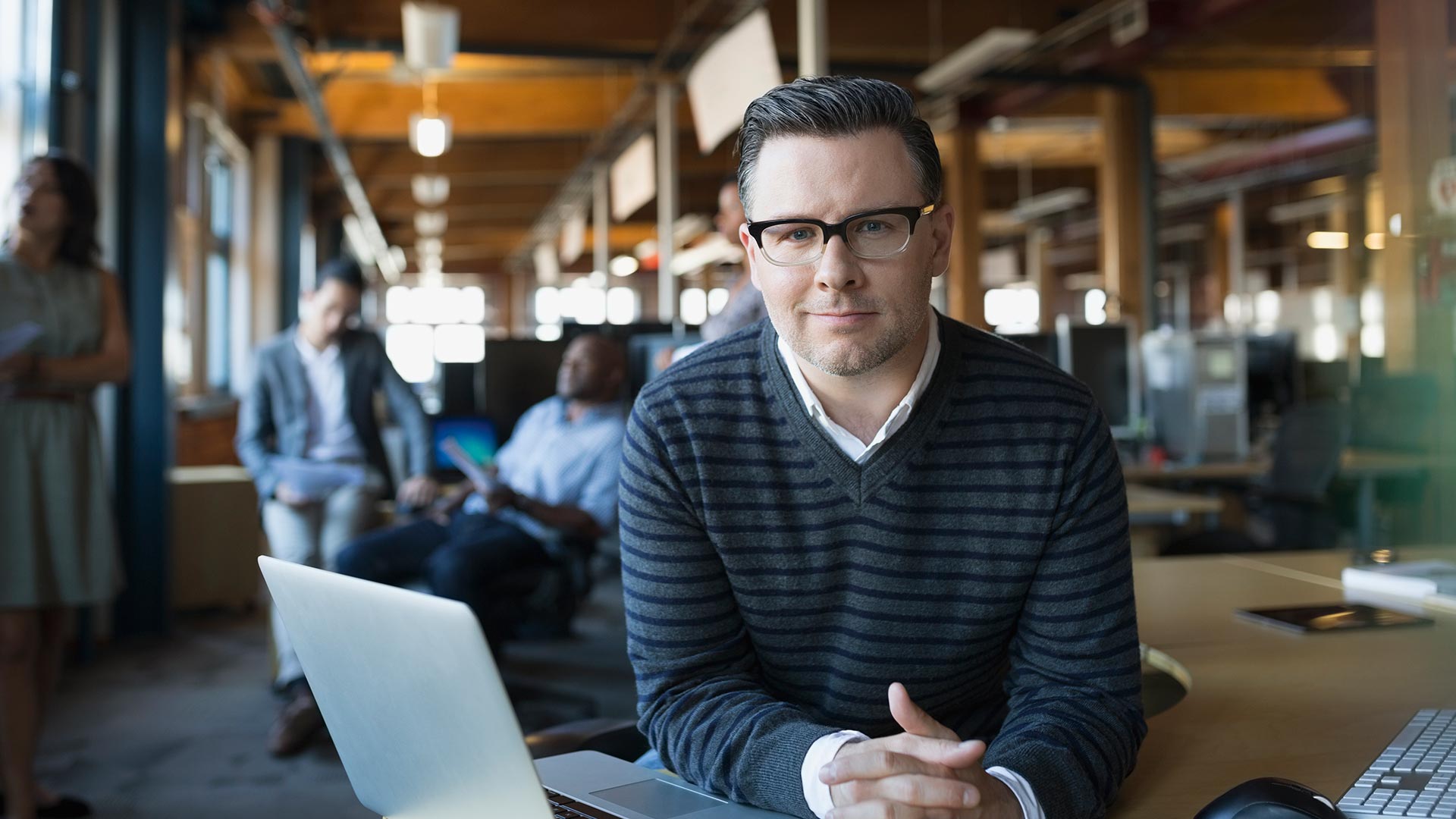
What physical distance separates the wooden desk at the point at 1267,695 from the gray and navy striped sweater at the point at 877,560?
96 mm

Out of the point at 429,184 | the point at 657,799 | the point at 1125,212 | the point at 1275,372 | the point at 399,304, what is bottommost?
the point at 657,799

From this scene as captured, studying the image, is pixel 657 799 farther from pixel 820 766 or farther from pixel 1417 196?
pixel 1417 196

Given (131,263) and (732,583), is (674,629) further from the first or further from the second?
(131,263)

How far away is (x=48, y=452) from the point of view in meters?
2.90

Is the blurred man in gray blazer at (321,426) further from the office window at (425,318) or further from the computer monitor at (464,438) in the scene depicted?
the office window at (425,318)

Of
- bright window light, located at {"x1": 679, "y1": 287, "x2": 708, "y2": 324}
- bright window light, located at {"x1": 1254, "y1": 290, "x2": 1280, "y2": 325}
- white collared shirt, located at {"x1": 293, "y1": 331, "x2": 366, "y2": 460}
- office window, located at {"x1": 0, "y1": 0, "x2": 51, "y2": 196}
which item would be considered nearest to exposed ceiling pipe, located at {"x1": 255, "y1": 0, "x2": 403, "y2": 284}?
office window, located at {"x1": 0, "y1": 0, "x2": 51, "y2": 196}

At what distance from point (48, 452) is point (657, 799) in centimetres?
237

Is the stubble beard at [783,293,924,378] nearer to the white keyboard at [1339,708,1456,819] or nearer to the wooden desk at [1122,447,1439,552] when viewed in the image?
the white keyboard at [1339,708,1456,819]

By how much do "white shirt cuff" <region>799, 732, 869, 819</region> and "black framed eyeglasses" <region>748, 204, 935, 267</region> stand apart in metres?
0.45

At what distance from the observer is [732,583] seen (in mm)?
1239

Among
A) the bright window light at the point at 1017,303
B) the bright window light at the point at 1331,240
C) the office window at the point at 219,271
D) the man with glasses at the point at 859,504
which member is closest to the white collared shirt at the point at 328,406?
the man with glasses at the point at 859,504

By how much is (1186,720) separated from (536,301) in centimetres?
2324

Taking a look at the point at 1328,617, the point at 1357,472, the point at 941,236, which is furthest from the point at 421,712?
the point at 1357,472

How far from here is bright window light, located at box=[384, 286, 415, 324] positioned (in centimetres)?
2412
